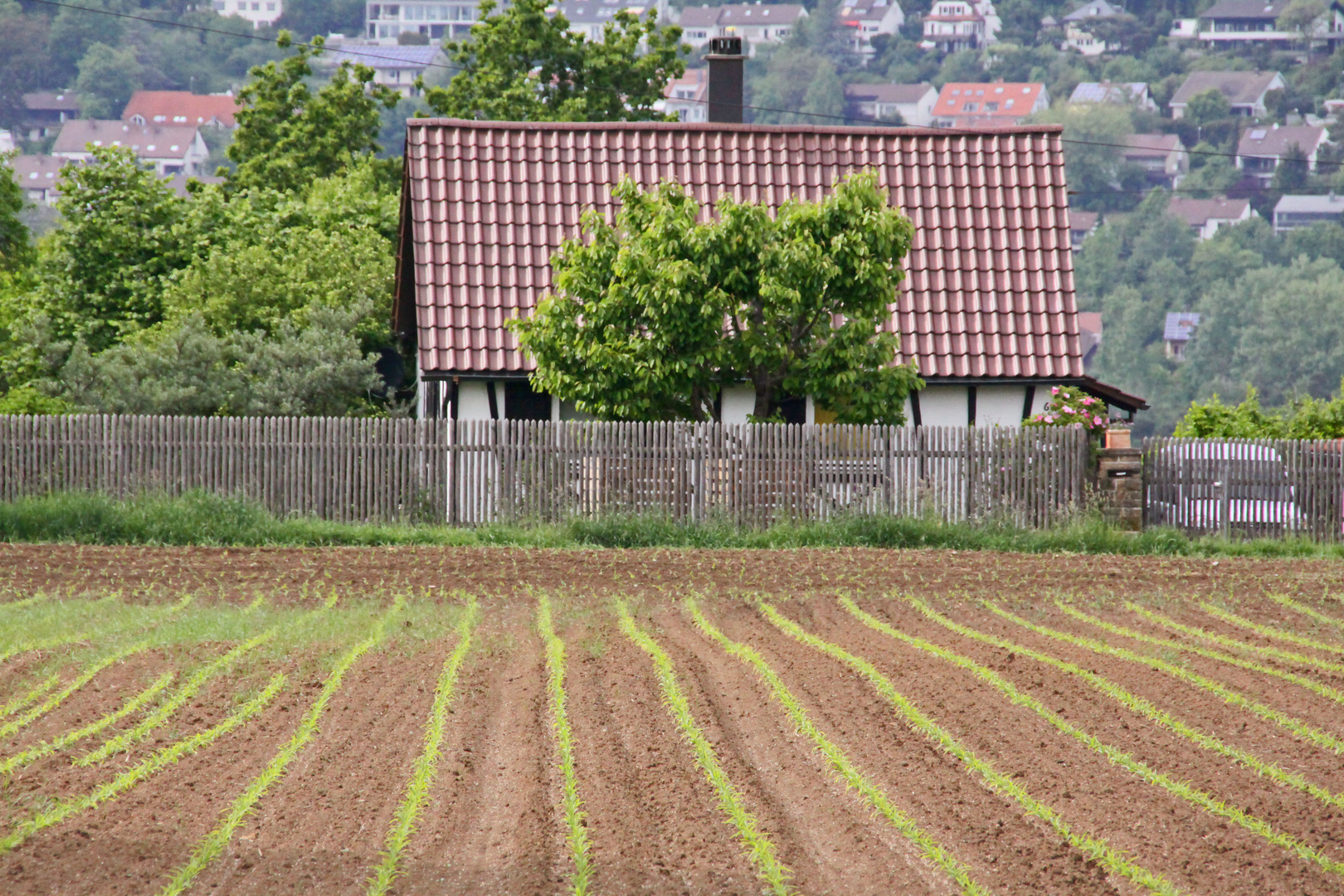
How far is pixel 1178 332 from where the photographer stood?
9862 centimetres

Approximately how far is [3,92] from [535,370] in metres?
146

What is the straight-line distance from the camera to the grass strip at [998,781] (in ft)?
20.9

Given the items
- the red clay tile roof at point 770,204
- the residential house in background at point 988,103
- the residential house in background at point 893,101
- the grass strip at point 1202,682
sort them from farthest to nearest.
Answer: the residential house in background at point 893,101 < the residential house in background at point 988,103 < the red clay tile roof at point 770,204 < the grass strip at point 1202,682

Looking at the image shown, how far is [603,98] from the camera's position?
38562mm

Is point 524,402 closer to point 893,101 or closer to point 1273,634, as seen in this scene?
point 1273,634

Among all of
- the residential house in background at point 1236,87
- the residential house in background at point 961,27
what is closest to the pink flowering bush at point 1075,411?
the residential house in background at point 1236,87

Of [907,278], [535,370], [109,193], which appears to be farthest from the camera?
[109,193]

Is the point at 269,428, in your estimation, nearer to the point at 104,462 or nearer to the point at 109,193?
the point at 104,462

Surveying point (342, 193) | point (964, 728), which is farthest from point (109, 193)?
point (964, 728)

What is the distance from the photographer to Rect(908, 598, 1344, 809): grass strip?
7570 mm

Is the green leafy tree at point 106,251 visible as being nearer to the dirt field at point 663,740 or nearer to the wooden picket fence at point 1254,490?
the dirt field at point 663,740

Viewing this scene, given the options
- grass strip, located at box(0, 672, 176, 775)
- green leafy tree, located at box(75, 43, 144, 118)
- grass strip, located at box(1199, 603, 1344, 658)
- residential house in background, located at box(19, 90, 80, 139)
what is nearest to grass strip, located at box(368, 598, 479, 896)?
grass strip, located at box(0, 672, 176, 775)

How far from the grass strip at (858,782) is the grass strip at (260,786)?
2.67 metres

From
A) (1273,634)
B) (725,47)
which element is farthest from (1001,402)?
(1273,634)
